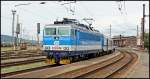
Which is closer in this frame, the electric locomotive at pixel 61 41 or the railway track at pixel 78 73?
the railway track at pixel 78 73

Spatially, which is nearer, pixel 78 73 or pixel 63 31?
pixel 78 73

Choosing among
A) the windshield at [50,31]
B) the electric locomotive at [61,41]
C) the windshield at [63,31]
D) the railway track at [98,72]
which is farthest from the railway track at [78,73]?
the windshield at [50,31]

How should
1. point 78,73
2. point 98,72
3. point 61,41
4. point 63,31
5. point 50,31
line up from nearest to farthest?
point 78,73
point 98,72
point 61,41
point 63,31
point 50,31

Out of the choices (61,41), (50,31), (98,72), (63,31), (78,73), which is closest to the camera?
(78,73)

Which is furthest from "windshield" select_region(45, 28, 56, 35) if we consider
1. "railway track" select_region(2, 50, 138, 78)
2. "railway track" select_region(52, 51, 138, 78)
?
"railway track" select_region(2, 50, 138, 78)

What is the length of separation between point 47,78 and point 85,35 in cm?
1597

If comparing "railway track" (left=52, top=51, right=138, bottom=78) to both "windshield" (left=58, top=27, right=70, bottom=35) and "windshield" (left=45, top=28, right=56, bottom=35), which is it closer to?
"windshield" (left=58, top=27, right=70, bottom=35)

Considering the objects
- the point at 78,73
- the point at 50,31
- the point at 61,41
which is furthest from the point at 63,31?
the point at 78,73

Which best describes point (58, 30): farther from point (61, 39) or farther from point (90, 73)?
point (90, 73)

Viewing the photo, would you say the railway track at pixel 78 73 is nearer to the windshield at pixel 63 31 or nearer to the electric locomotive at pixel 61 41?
the electric locomotive at pixel 61 41

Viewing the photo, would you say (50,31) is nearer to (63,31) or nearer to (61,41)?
(63,31)

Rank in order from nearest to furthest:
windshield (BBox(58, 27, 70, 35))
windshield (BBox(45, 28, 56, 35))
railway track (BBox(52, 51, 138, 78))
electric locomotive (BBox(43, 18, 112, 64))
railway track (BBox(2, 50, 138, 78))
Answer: railway track (BBox(2, 50, 138, 78)), railway track (BBox(52, 51, 138, 78)), electric locomotive (BBox(43, 18, 112, 64)), windshield (BBox(58, 27, 70, 35)), windshield (BBox(45, 28, 56, 35))

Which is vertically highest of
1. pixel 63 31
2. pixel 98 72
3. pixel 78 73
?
pixel 63 31

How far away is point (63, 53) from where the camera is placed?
26.5 metres
